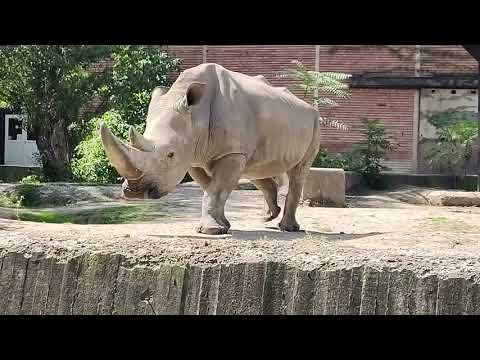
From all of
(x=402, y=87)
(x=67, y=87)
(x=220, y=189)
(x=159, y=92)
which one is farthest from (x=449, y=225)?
(x=67, y=87)

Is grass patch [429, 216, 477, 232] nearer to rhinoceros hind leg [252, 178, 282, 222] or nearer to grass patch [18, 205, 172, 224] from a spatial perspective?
rhinoceros hind leg [252, 178, 282, 222]

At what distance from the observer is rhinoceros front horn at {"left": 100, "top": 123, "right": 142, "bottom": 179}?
22.5 ft

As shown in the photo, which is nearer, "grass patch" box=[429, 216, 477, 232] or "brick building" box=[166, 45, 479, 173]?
"grass patch" box=[429, 216, 477, 232]

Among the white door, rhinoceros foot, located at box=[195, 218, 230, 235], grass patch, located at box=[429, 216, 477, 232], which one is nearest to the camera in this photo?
rhinoceros foot, located at box=[195, 218, 230, 235]

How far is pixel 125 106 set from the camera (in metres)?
19.9

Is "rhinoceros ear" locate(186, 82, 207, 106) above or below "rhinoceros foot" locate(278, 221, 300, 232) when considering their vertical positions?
above

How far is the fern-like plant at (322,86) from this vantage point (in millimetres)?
20500

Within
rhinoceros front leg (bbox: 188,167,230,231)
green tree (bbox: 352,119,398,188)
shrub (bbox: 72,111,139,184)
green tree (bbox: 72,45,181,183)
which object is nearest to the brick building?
green tree (bbox: 352,119,398,188)

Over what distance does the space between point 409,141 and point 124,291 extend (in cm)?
1967

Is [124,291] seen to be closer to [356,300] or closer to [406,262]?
[356,300]

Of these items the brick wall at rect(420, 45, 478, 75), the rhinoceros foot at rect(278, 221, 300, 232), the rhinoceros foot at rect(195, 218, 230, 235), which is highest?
the brick wall at rect(420, 45, 478, 75)

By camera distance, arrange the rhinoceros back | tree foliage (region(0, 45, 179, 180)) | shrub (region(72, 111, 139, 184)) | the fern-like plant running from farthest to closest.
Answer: the fern-like plant
tree foliage (region(0, 45, 179, 180))
shrub (region(72, 111, 139, 184))
the rhinoceros back

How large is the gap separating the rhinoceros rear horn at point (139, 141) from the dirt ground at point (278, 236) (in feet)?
2.95
